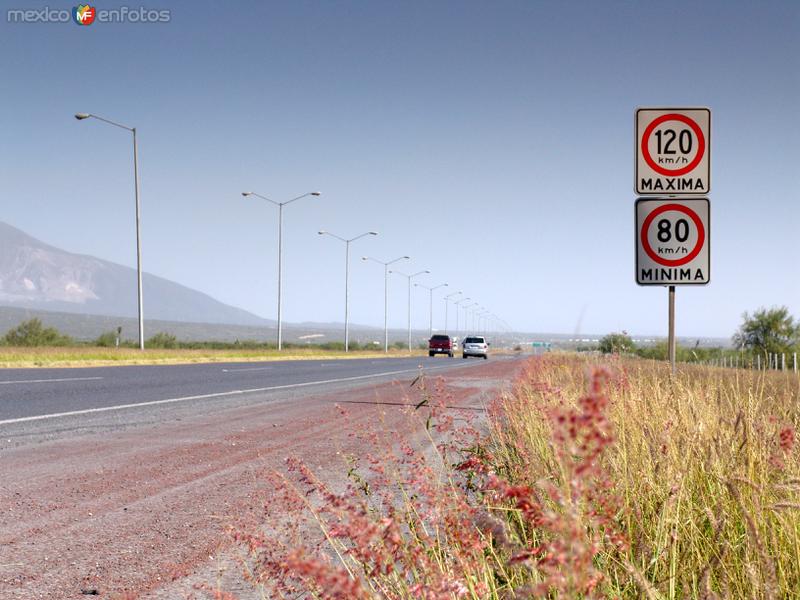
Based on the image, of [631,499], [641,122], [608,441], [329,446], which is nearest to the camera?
[608,441]

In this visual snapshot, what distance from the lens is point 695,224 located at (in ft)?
28.8

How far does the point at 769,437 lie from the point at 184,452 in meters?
6.16

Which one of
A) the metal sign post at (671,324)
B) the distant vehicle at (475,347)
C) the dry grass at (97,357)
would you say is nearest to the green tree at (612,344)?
the metal sign post at (671,324)

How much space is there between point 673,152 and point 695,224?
33.4 inches

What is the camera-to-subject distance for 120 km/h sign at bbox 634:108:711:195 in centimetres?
867

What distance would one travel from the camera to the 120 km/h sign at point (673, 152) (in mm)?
8672

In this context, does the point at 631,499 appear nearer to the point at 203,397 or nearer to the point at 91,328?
the point at 203,397

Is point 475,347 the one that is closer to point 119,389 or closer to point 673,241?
point 119,389

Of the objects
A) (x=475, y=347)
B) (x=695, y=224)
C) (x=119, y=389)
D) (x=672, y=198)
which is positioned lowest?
(x=475, y=347)

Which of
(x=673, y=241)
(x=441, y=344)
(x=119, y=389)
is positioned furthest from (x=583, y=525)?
(x=441, y=344)

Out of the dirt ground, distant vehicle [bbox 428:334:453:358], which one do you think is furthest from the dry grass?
distant vehicle [bbox 428:334:453:358]

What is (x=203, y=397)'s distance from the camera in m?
15.6

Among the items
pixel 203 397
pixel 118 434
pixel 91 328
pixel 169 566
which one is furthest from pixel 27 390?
pixel 91 328

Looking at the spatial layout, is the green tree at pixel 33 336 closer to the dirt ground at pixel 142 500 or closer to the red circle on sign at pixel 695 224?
the dirt ground at pixel 142 500
